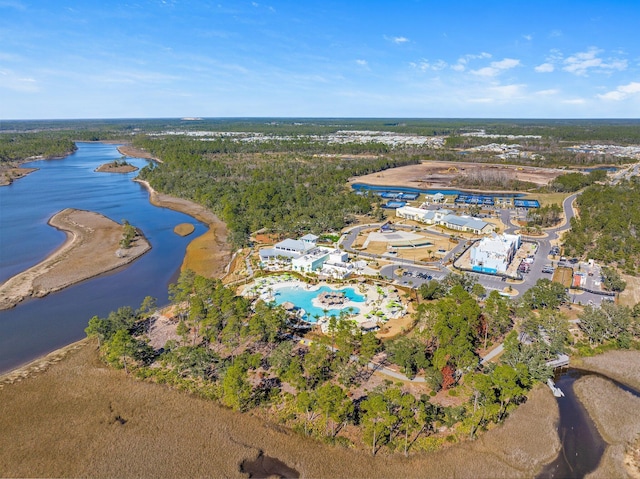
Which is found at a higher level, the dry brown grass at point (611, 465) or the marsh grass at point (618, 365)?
the marsh grass at point (618, 365)

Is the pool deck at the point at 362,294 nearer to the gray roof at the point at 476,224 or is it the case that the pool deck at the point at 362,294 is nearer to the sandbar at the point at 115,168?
the gray roof at the point at 476,224

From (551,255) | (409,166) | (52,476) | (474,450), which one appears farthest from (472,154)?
(52,476)

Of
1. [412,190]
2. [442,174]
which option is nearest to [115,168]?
[412,190]

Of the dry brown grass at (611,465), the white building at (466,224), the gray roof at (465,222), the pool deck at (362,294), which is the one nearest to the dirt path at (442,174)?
the gray roof at (465,222)

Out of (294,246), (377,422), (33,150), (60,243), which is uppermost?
(33,150)

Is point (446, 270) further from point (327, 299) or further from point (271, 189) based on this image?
point (271, 189)

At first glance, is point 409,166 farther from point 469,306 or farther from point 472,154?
point 469,306

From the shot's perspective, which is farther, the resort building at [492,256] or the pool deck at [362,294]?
the resort building at [492,256]
